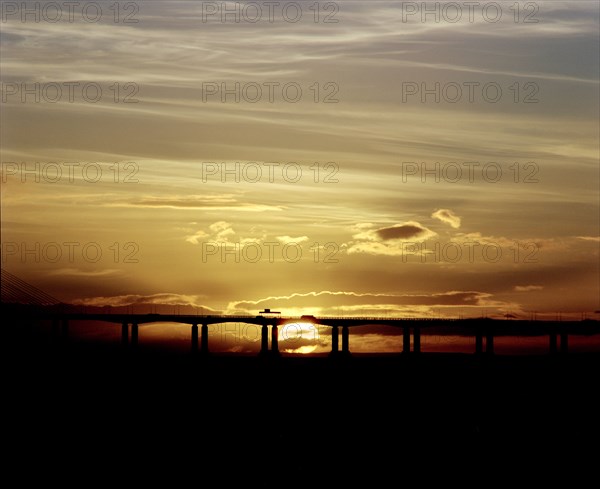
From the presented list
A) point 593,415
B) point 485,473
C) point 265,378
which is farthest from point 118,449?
point 265,378

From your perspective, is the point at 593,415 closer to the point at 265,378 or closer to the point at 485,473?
the point at 485,473

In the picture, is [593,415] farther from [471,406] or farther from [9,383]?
[9,383]

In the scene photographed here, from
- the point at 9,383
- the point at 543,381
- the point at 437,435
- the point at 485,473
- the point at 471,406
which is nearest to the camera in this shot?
the point at 485,473

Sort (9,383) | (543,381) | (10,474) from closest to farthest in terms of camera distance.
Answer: (10,474) → (9,383) → (543,381)

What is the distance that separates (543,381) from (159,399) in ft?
246

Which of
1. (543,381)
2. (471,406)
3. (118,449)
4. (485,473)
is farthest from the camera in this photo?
(543,381)

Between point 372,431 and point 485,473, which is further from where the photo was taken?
point 372,431

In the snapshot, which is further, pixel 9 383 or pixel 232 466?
pixel 9 383

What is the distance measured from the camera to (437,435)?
9338cm

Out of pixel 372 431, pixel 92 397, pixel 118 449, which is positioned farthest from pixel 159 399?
pixel 118 449

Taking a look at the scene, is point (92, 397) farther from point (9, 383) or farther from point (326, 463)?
point (326, 463)

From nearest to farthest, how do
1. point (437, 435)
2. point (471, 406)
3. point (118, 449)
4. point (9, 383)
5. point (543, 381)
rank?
point (118, 449)
point (437, 435)
point (471, 406)
point (9, 383)
point (543, 381)

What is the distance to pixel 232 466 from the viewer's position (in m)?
68.2

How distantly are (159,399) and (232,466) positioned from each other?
72277 mm
